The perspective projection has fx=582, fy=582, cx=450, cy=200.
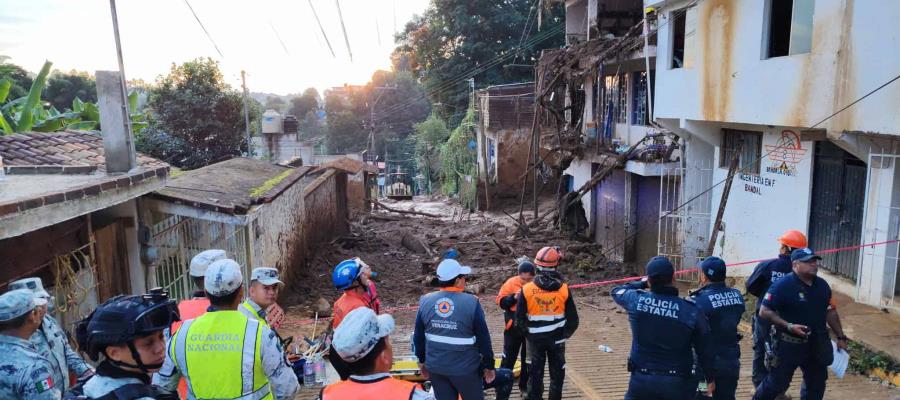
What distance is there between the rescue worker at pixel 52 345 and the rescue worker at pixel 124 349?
1.35 meters

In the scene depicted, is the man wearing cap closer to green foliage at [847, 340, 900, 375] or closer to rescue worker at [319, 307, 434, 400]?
rescue worker at [319, 307, 434, 400]

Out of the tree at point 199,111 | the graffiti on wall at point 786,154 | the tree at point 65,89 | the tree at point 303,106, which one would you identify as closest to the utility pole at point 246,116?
the tree at point 199,111

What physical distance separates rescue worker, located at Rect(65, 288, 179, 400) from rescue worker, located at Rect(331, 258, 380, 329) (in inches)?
89.1

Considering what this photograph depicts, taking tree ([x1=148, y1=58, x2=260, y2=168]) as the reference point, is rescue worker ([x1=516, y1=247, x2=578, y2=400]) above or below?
below

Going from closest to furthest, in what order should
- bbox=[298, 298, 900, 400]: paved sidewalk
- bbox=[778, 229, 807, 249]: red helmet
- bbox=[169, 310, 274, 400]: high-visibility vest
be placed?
1. bbox=[169, 310, 274, 400]: high-visibility vest
2. bbox=[778, 229, 807, 249]: red helmet
3. bbox=[298, 298, 900, 400]: paved sidewalk

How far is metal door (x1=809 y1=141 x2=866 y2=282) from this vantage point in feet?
29.5

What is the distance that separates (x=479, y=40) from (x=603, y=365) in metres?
31.7

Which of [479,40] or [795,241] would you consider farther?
[479,40]

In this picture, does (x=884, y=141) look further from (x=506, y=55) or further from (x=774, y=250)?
(x=506, y=55)

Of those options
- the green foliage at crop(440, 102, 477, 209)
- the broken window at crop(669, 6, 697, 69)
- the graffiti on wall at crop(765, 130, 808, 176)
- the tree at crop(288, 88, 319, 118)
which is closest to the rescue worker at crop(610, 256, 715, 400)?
the graffiti on wall at crop(765, 130, 808, 176)

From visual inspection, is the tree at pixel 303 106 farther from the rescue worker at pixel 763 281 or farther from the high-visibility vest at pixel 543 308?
the rescue worker at pixel 763 281

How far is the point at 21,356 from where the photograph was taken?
3402 mm

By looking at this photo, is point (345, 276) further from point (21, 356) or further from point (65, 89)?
point (65, 89)

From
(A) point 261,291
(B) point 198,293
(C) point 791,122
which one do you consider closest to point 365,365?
(A) point 261,291
